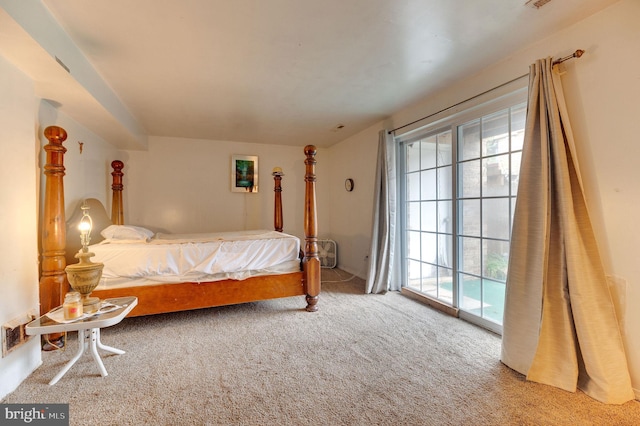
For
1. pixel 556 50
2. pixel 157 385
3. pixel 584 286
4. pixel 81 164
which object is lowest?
pixel 157 385

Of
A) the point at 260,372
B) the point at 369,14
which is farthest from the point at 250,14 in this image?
the point at 260,372

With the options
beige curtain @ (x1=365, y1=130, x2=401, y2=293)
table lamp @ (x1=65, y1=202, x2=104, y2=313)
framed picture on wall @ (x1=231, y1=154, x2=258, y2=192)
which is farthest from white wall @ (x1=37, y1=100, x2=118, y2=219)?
beige curtain @ (x1=365, y1=130, x2=401, y2=293)

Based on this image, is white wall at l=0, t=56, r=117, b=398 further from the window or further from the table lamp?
the window

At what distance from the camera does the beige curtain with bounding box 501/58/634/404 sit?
60.3 inches

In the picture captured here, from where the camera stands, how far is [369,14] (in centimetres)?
163

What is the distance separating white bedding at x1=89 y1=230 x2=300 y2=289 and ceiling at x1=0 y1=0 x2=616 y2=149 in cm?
127

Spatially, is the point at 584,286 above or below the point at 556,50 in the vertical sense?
below

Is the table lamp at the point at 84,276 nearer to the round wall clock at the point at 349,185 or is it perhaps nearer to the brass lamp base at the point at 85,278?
the brass lamp base at the point at 85,278

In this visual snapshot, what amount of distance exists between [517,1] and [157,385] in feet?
9.82

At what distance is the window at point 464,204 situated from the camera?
2.29m

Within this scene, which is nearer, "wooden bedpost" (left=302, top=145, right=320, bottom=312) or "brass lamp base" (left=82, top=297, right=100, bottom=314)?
"brass lamp base" (left=82, top=297, right=100, bottom=314)

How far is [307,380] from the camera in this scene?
65.4 inches

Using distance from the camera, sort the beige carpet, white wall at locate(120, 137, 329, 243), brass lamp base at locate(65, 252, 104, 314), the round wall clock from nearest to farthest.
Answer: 1. the beige carpet
2. brass lamp base at locate(65, 252, 104, 314)
3. white wall at locate(120, 137, 329, 243)
4. the round wall clock

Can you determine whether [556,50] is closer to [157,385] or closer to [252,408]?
[252,408]
